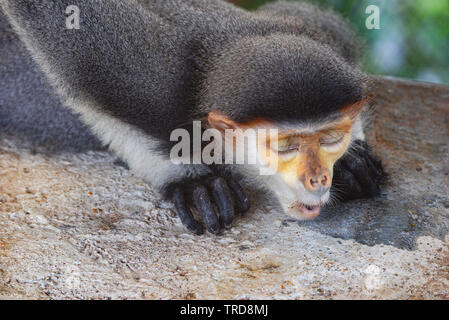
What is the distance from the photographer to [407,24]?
4117mm

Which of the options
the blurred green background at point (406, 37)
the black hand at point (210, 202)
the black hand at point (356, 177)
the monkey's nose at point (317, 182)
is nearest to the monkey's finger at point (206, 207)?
the black hand at point (210, 202)

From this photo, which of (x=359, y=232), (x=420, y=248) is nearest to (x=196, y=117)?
(x=359, y=232)

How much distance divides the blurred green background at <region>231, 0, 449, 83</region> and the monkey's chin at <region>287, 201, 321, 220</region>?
5.07ft

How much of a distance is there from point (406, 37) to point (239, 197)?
2145 millimetres

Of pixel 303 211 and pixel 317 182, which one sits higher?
pixel 317 182

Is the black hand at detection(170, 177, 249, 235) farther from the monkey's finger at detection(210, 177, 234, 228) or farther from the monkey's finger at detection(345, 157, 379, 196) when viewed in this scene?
the monkey's finger at detection(345, 157, 379, 196)

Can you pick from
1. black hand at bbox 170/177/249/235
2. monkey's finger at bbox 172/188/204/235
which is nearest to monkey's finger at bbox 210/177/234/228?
black hand at bbox 170/177/249/235

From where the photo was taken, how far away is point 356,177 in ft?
10.1

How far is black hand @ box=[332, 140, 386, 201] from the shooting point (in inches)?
119

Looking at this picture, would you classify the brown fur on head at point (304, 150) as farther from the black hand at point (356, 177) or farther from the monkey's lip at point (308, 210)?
the black hand at point (356, 177)

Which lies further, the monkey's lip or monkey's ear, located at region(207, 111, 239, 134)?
the monkey's lip

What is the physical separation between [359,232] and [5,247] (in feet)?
5.83

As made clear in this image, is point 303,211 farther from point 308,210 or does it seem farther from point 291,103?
point 291,103

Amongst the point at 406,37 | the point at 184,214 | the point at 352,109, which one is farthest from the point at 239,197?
the point at 406,37
